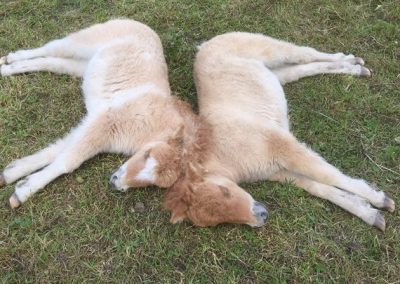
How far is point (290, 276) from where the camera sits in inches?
170

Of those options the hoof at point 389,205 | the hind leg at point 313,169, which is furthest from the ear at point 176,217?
the hoof at point 389,205

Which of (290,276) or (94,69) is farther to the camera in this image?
(94,69)

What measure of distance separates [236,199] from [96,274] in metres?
1.34

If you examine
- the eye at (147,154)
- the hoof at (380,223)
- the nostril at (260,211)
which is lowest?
the hoof at (380,223)

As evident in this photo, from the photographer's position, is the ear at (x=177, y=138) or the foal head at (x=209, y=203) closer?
the foal head at (x=209, y=203)

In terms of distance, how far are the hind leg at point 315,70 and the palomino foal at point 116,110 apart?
1452mm

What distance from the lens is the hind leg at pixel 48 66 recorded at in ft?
19.3

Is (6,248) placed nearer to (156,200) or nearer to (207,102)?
(156,200)

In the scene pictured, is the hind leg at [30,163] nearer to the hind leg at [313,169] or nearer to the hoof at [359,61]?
the hind leg at [313,169]

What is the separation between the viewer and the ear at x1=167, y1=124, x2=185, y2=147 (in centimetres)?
468

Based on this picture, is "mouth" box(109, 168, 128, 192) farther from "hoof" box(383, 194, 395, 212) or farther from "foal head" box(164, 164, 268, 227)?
"hoof" box(383, 194, 395, 212)

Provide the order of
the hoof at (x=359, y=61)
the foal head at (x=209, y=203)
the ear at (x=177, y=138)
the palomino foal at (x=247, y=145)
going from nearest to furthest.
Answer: the foal head at (x=209, y=203)
the palomino foal at (x=247, y=145)
the ear at (x=177, y=138)
the hoof at (x=359, y=61)

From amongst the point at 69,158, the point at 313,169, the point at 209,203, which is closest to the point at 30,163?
the point at 69,158

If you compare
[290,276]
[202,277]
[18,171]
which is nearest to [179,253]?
[202,277]
